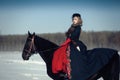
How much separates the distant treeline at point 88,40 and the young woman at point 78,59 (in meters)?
13.8

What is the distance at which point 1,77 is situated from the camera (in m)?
10.2

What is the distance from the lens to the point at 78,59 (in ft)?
21.9

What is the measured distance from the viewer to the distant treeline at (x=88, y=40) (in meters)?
20.9

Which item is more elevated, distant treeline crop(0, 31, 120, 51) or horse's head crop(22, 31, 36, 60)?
horse's head crop(22, 31, 36, 60)

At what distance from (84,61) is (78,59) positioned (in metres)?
0.12

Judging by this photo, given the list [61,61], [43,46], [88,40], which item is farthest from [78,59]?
[88,40]

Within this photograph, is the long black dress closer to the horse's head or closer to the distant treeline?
the horse's head

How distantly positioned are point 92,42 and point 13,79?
12.5 metres

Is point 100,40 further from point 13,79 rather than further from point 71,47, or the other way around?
point 71,47

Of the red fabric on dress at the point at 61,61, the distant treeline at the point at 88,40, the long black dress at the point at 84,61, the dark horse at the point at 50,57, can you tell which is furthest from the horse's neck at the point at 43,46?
the distant treeline at the point at 88,40

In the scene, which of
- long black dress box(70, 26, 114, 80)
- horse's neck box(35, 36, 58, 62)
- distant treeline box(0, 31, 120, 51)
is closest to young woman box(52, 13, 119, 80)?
long black dress box(70, 26, 114, 80)

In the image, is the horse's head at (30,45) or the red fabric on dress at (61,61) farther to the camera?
the horse's head at (30,45)

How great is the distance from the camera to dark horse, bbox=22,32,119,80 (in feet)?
22.1

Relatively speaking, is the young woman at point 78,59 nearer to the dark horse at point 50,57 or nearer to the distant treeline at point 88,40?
the dark horse at point 50,57
